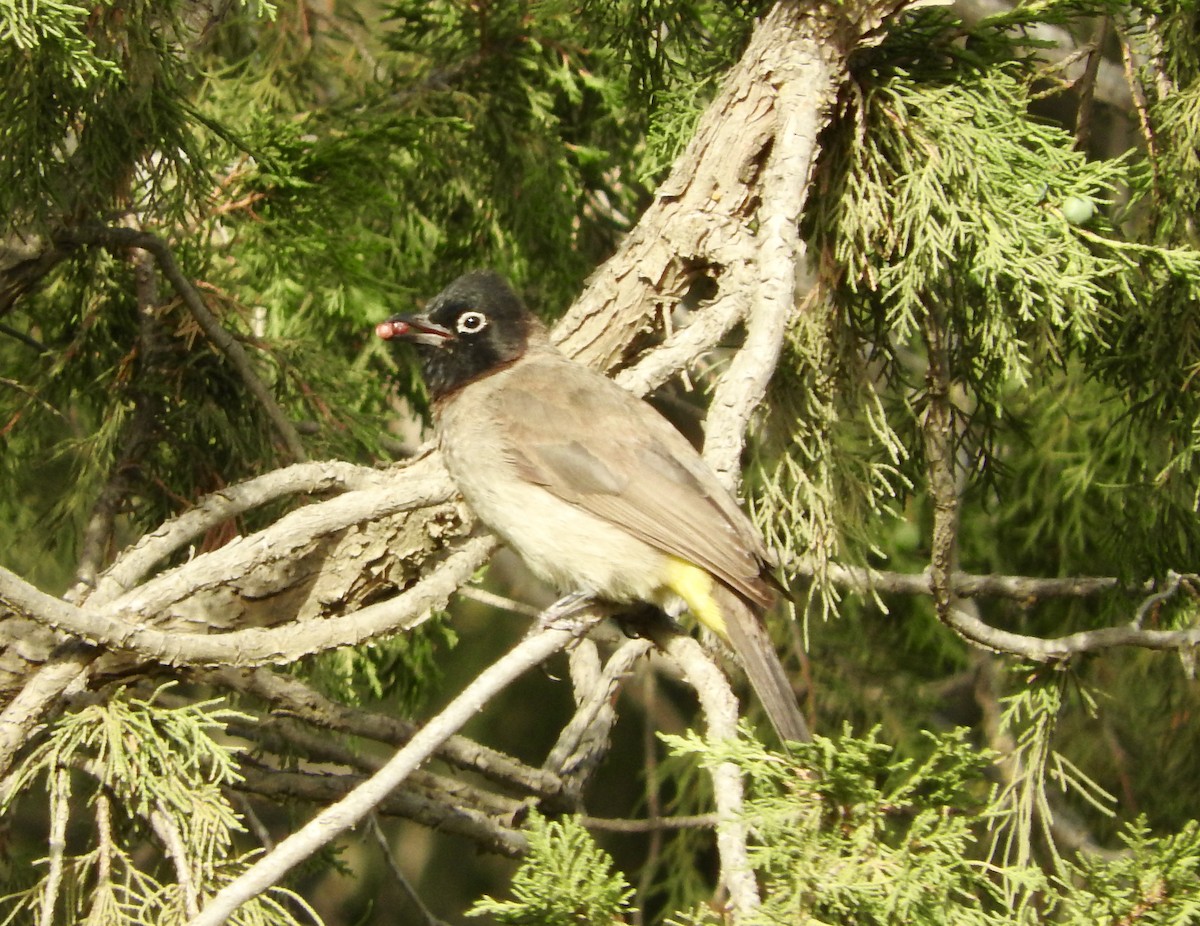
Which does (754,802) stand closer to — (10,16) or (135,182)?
(10,16)

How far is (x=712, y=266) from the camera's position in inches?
134

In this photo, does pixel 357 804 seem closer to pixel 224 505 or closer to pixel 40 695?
pixel 40 695

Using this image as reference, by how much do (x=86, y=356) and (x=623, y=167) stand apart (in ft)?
6.52

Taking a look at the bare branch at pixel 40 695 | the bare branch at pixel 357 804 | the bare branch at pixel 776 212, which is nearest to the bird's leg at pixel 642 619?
the bare branch at pixel 776 212

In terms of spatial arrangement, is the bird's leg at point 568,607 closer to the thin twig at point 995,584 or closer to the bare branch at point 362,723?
the bare branch at point 362,723

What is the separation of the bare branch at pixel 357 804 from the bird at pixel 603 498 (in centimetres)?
84

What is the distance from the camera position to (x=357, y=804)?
212 cm

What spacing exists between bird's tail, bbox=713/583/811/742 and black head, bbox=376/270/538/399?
3.46 ft

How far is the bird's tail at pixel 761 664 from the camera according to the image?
9.35 feet

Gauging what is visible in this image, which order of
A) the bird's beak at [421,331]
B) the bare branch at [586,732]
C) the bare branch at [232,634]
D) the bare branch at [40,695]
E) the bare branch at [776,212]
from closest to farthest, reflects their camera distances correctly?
the bare branch at [232,634] < the bare branch at [40,695] < the bare branch at [776,212] < the bare branch at [586,732] < the bird's beak at [421,331]

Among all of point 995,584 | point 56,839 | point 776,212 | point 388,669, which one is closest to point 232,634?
point 56,839

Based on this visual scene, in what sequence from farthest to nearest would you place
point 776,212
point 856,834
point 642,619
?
1. point 642,619
2. point 776,212
3. point 856,834

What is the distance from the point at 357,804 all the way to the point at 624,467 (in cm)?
150

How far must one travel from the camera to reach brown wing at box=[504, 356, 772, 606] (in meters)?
3.18
